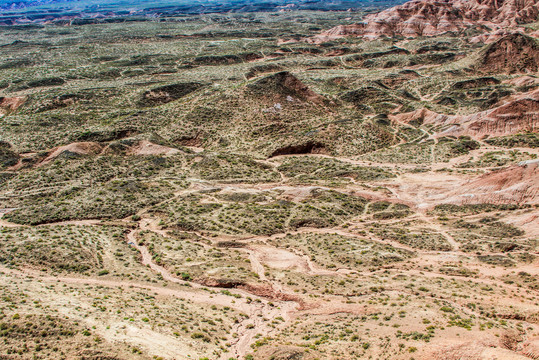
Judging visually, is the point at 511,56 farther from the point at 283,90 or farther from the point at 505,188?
the point at 505,188

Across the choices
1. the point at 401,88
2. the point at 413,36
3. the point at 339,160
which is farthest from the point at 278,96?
the point at 413,36

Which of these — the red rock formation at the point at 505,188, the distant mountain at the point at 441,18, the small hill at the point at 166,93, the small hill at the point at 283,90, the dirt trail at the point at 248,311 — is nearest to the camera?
the dirt trail at the point at 248,311

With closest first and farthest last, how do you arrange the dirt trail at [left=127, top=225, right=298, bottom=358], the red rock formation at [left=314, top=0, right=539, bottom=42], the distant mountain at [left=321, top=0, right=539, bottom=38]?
1. the dirt trail at [left=127, top=225, right=298, bottom=358]
2. the distant mountain at [left=321, top=0, right=539, bottom=38]
3. the red rock formation at [left=314, top=0, right=539, bottom=42]

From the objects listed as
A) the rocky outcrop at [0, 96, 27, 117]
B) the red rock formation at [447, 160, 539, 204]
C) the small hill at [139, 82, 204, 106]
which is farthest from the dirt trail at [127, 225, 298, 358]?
the rocky outcrop at [0, 96, 27, 117]

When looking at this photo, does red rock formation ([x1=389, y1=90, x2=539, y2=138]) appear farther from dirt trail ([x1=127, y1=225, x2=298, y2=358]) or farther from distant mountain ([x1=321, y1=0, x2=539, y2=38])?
distant mountain ([x1=321, y1=0, x2=539, y2=38])

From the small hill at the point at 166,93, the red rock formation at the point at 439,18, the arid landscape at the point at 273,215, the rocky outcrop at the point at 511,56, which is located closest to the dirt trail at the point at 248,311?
the arid landscape at the point at 273,215

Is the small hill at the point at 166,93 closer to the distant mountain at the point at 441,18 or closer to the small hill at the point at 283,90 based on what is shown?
the small hill at the point at 283,90
